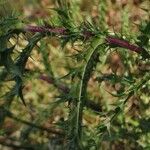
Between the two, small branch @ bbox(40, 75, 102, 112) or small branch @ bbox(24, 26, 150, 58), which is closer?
small branch @ bbox(24, 26, 150, 58)

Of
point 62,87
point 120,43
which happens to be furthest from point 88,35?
point 62,87

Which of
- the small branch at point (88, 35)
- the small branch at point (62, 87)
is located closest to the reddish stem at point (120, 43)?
the small branch at point (88, 35)

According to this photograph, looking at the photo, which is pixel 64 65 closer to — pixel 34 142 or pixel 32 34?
pixel 34 142

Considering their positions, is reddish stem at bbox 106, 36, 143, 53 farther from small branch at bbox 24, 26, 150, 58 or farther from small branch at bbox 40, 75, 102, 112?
small branch at bbox 40, 75, 102, 112

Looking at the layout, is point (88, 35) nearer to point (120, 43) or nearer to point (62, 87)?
point (120, 43)

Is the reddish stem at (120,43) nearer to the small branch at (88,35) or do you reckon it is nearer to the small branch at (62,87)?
the small branch at (88,35)

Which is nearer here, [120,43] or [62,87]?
[120,43]

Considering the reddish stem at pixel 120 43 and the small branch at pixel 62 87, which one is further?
the small branch at pixel 62 87

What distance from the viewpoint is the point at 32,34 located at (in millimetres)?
1613

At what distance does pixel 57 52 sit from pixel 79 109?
226cm

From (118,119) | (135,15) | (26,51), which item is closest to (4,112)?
(118,119)

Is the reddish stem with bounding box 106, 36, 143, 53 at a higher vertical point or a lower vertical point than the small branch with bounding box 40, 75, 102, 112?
higher

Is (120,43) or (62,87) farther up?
(120,43)

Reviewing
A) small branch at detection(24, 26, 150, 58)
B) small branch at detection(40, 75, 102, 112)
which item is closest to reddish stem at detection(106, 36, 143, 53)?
small branch at detection(24, 26, 150, 58)
